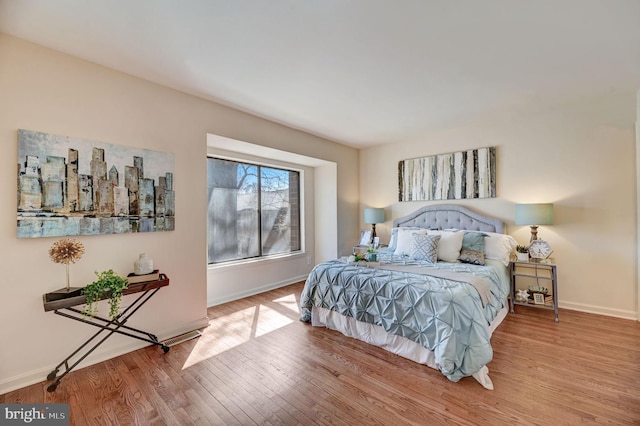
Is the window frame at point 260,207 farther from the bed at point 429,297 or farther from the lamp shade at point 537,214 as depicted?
the lamp shade at point 537,214

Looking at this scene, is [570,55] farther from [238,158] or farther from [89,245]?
[89,245]

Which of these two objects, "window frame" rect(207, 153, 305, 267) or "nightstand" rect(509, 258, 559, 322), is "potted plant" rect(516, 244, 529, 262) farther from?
"window frame" rect(207, 153, 305, 267)

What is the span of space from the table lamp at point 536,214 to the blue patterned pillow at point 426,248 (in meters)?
1.04

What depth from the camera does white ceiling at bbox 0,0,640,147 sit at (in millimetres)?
1704

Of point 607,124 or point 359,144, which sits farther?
point 359,144

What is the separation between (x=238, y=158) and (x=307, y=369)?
10.1ft

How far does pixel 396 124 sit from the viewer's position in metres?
3.91

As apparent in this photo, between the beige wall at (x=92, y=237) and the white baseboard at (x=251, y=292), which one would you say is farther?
the white baseboard at (x=251, y=292)

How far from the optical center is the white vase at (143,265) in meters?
2.39

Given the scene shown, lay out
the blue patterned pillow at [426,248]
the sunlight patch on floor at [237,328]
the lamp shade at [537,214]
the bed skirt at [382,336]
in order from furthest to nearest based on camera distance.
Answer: the blue patterned pillow at [426,248] < the lamp shade at [537,214] < the sunlight patch on floor at [237,328] < the bed skirt at [382,336]

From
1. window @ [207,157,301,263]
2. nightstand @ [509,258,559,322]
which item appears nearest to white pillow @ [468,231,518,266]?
nightstand @ [509,258,559,322]

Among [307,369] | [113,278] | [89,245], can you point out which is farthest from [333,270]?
[89,245]

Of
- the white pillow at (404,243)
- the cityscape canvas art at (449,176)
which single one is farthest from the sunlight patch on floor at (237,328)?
the cityscape canvas art at (449,176)

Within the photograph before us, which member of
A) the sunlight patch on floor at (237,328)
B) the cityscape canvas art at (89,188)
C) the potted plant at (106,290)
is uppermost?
the cityscape canvas art at (89,188)
